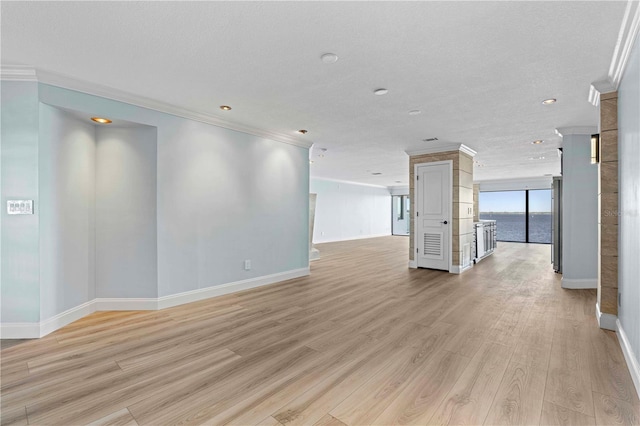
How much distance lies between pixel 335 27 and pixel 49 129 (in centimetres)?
309

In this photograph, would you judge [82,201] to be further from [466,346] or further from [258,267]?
[466,346]

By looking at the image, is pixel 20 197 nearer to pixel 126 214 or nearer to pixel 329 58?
pixel 126 214

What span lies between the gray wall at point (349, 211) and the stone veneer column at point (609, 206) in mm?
8705

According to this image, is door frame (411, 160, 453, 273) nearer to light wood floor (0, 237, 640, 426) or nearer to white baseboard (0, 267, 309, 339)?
light wood floor (0, 237, 640, 426)

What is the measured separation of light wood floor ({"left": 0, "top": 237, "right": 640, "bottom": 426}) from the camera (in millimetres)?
1798

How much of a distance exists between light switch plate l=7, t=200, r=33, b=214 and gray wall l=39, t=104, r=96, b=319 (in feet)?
0.29

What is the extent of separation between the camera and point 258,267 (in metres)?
4.86

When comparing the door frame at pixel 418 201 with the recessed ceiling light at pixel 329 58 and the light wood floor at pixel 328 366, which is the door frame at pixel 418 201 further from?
the recessed ceiling light at pixel 329 58

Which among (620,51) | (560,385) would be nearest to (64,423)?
(560,385)

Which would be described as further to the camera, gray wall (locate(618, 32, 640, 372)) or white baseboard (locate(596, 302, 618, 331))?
white baseboard (locate(596, 302, 618, 331))

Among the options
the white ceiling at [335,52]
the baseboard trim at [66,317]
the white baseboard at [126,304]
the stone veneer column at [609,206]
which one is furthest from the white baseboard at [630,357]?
the baseboard trim at [66,317]

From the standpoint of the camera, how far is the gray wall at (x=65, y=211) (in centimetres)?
302

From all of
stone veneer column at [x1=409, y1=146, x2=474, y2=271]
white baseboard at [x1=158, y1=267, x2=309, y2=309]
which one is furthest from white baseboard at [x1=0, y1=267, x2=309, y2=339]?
stone veneer column at [x1=409, y1=146, x2=474, y2=271]

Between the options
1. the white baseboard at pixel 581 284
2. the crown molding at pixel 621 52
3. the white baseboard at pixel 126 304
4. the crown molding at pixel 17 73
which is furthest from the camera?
the white baseboard at pixel 581 284
